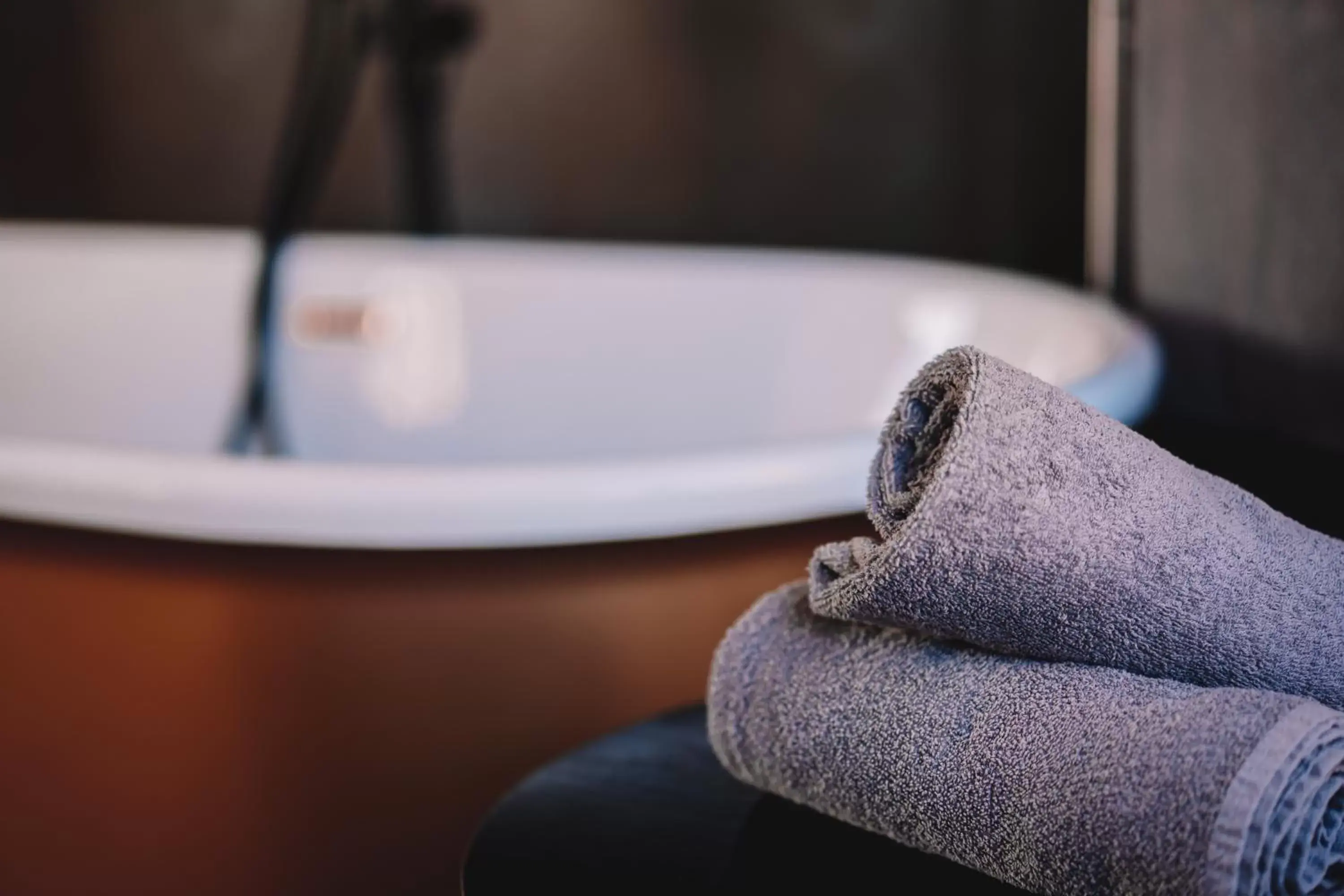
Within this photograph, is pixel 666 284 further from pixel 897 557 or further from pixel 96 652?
pixel 897 557

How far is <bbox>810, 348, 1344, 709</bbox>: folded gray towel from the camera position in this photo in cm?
41

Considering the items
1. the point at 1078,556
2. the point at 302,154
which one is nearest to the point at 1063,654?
the point at 1078,556

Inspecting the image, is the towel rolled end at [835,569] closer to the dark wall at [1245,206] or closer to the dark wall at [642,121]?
the dark wall at [1245,206]

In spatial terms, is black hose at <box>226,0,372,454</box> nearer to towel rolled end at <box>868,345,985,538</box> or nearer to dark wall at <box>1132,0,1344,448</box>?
dark wall at <box>1132,0,1344,448</box>

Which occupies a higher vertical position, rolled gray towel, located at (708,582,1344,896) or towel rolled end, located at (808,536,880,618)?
towel rolled end, located at (808,536,880,618)

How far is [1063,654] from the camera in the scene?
1.41ft

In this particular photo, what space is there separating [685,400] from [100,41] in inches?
49.6

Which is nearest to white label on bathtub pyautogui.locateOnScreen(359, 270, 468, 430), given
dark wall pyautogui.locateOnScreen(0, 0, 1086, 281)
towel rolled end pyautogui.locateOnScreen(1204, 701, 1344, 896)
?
dark wall pyautogui.locateOnScreen(0, 0, 1086, 281)

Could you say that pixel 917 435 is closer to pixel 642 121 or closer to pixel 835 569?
pixel 835 569

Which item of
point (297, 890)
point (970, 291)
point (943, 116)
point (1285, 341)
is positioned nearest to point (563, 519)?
point (297, 890)

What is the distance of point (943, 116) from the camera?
64.1 inches

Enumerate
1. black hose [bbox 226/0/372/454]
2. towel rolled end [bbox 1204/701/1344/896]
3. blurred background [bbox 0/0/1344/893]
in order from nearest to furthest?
towel rolled end [bbox 1204/701/1344/896] < blurred background [bbox 0/0/1344/893] < black hose [bbox 226/0/372/454]

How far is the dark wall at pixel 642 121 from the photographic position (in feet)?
5.15

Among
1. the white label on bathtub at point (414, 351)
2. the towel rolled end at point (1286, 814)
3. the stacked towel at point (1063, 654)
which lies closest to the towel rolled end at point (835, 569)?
the stacked towel at point (1063, 654)
